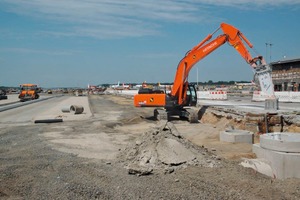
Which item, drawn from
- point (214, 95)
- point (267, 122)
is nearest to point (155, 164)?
Result: point (267, 122)

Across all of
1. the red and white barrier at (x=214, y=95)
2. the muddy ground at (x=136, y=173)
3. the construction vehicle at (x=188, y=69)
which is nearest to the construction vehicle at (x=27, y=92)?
→ the red and white barrier at (x=214, y=95)

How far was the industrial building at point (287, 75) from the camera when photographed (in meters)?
51.1

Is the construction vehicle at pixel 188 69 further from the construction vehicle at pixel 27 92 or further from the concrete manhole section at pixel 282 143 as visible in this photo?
the construction vehicle at pixel 27 92

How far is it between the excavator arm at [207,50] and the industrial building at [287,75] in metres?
33.4

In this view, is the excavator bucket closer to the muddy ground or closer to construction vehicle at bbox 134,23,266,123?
construction vehicle at bbox 134,23,266,123

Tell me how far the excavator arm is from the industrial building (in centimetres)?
3338

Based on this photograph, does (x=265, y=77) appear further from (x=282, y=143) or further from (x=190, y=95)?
(x=282, y=143)

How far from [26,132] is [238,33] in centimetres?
1220

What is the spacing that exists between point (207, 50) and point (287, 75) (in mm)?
38649

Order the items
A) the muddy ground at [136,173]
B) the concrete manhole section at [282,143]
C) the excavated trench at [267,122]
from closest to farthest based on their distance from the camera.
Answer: the muddy ground at [136,173], the concrete manhole section at [282,143], the excavated trench at [267,122]

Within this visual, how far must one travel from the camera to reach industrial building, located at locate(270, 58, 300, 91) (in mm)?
51141

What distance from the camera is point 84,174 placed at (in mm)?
7723

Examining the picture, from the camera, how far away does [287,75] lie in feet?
175

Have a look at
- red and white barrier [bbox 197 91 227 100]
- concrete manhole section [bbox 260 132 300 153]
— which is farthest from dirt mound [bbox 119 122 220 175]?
red and white barrier [bbox 197 91 227 100]
